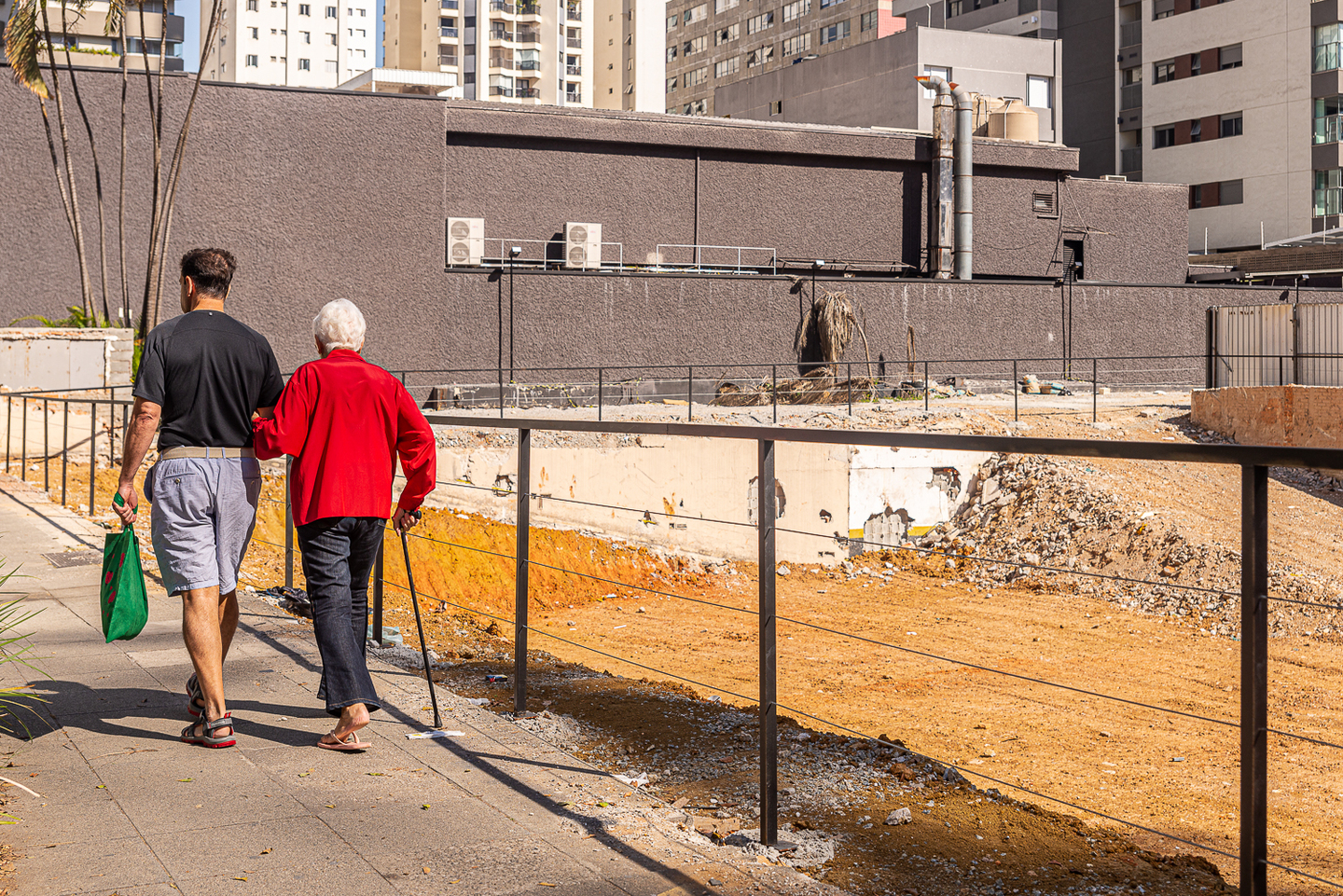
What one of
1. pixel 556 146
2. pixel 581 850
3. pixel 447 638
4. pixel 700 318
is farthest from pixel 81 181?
pixel 581 850

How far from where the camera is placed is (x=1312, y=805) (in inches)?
332

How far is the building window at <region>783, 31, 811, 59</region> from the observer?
79188 mm

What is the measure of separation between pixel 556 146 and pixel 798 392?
10.2 m

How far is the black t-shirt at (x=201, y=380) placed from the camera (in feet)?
15.6

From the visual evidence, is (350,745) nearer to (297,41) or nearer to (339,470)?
(339,470)

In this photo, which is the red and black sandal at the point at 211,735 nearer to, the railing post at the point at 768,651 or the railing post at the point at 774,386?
the railing post at the point at 768,651

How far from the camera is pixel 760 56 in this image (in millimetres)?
83438

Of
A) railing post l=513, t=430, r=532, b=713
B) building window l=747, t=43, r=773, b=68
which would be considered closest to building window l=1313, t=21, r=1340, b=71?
building window l=747, t=43, r=773, b=68

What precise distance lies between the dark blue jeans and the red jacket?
0.22 feet

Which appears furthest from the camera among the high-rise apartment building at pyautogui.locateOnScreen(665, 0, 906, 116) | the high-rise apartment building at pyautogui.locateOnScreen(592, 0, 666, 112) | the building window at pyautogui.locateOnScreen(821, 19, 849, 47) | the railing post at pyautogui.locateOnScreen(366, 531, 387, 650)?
the high-rise apartment building at pyautogui.locateOnScreen(592, 0, 666, 112)

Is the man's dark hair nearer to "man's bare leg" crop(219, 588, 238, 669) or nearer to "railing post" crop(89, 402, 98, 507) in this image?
"man's bare leg" crop(219, 588, 238, 669)

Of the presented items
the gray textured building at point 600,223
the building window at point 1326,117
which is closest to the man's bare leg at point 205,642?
the gray textured building at point 600,223

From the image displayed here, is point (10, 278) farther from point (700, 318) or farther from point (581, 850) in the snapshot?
point (581, 850)

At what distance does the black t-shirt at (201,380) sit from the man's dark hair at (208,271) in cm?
10
